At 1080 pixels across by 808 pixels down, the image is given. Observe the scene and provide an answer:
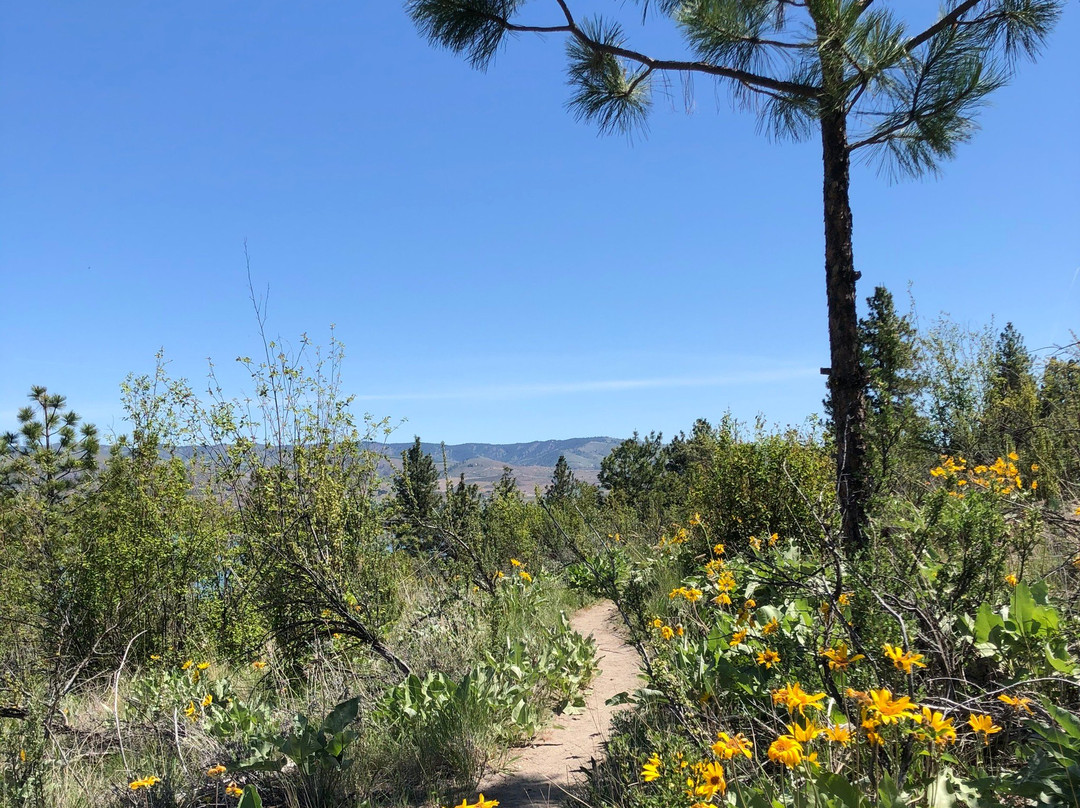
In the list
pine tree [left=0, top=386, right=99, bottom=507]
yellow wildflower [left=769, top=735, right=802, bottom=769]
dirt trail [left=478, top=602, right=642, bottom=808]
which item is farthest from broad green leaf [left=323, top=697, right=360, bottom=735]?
pine tree [left=0, top=386, right=99, bottom=507]

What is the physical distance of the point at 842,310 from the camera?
4395mm

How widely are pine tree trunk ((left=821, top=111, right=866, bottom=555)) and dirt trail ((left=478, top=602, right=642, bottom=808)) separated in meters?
1.93

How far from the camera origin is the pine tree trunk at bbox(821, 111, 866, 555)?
425cm

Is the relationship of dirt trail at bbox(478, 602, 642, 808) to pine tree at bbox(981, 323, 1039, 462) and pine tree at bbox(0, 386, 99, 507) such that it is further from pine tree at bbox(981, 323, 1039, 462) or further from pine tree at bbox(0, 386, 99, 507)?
pine tree at bbox(0, 386, 99, 507)

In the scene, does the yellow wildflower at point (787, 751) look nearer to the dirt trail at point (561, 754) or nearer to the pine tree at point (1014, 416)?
the dirt trail at point (561, 754)

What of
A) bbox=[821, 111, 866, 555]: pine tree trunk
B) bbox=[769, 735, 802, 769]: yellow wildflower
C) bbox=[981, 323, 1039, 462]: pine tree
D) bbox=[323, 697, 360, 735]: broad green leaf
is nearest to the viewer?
bbox=[769, 735, 802, 769]: yellow wildflower

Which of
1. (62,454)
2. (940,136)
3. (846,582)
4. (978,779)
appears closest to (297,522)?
(846,582)

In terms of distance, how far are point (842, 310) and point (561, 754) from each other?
3.27m

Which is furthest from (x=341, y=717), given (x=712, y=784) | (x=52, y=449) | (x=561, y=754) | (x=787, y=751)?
(x=52, y=449)

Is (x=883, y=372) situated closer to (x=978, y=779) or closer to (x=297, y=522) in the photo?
(x=978, y=779)

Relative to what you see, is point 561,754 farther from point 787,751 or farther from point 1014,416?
point 1014,416

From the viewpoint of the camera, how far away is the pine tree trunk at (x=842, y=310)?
4.25m

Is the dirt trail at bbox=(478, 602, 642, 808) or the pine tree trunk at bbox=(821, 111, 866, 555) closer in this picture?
the dirt trail at bbox=(478, 602, 642, 808)

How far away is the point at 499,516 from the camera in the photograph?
488 inches
